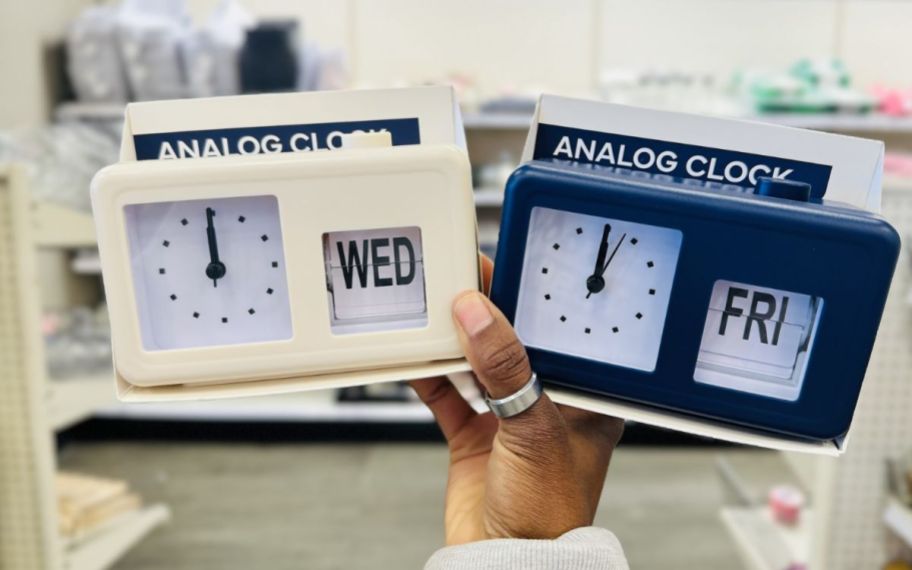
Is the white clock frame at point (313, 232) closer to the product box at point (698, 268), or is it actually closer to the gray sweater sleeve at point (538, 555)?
the product box at point (698, 268)

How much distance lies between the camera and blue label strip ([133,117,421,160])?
2.54 feet

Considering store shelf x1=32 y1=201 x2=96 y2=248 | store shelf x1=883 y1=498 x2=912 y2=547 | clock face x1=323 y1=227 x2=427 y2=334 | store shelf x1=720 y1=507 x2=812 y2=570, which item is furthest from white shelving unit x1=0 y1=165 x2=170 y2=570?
store shelf x1=883 y1=498 x2=912 y2=547

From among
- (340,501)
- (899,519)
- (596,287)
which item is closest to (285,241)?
(596,287)

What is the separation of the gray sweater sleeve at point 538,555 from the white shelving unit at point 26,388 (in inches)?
58.4

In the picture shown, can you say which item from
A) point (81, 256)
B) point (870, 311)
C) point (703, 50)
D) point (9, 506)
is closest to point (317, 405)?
point (81, 256)

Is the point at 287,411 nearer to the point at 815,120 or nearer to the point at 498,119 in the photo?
the point at 498,119

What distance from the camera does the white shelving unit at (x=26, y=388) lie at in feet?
6.04

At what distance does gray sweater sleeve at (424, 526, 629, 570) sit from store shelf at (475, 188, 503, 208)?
8.79 feet

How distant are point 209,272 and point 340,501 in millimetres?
2664

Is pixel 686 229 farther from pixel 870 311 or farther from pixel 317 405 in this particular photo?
pixel 317 405

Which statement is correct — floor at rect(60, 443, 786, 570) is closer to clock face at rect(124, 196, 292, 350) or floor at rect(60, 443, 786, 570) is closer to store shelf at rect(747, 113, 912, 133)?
store shelf at rect(747, 113, 912, 133)

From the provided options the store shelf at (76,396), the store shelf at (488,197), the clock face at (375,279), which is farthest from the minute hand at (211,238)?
the store shelf at (488,197)

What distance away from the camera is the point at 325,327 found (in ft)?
2.46

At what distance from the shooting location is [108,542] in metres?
2.32
